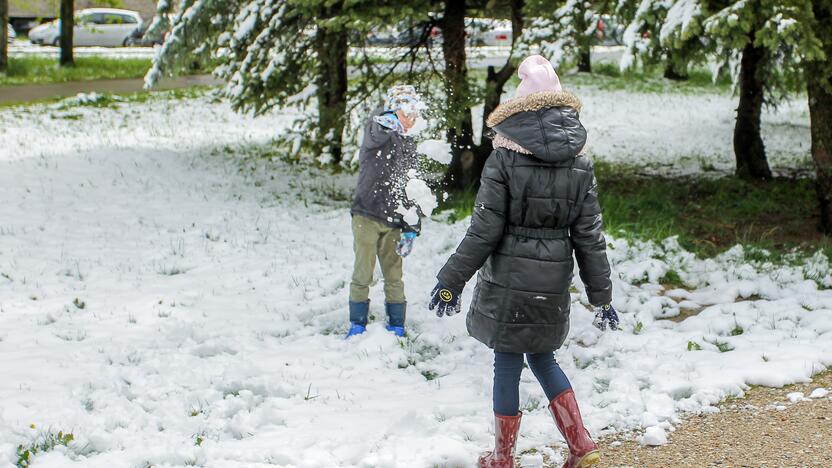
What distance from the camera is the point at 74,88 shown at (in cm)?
1891

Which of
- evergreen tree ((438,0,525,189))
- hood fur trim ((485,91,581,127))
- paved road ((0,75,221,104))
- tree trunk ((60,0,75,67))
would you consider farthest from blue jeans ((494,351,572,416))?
tree trunk ((60,0,75,67))

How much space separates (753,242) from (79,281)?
6275 mm

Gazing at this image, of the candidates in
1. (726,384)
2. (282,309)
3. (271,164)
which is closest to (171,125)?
(271,164)

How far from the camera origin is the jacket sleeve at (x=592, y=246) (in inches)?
152

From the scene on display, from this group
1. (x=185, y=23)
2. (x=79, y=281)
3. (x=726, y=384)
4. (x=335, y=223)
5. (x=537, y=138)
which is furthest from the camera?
(x=185, y=23)

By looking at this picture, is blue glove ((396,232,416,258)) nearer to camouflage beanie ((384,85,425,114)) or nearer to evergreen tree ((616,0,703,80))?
camouflage beanie ((384,85,425,114))

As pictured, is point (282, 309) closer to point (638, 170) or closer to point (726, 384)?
point (726, 384)

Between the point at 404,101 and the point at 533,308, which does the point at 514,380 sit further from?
the point at 404,101

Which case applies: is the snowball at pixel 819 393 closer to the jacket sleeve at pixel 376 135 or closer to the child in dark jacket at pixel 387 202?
the child in dark jacket at pixel 387 202

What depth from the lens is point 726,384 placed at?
5102 millimetres

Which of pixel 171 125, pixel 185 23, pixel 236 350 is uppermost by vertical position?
pixel 185 23

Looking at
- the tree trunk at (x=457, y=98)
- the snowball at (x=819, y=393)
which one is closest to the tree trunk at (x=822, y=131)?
the snowball at (x=819, y=393)

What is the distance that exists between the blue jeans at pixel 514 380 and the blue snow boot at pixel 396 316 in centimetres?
206

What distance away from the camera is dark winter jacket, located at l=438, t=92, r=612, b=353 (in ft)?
12.3
